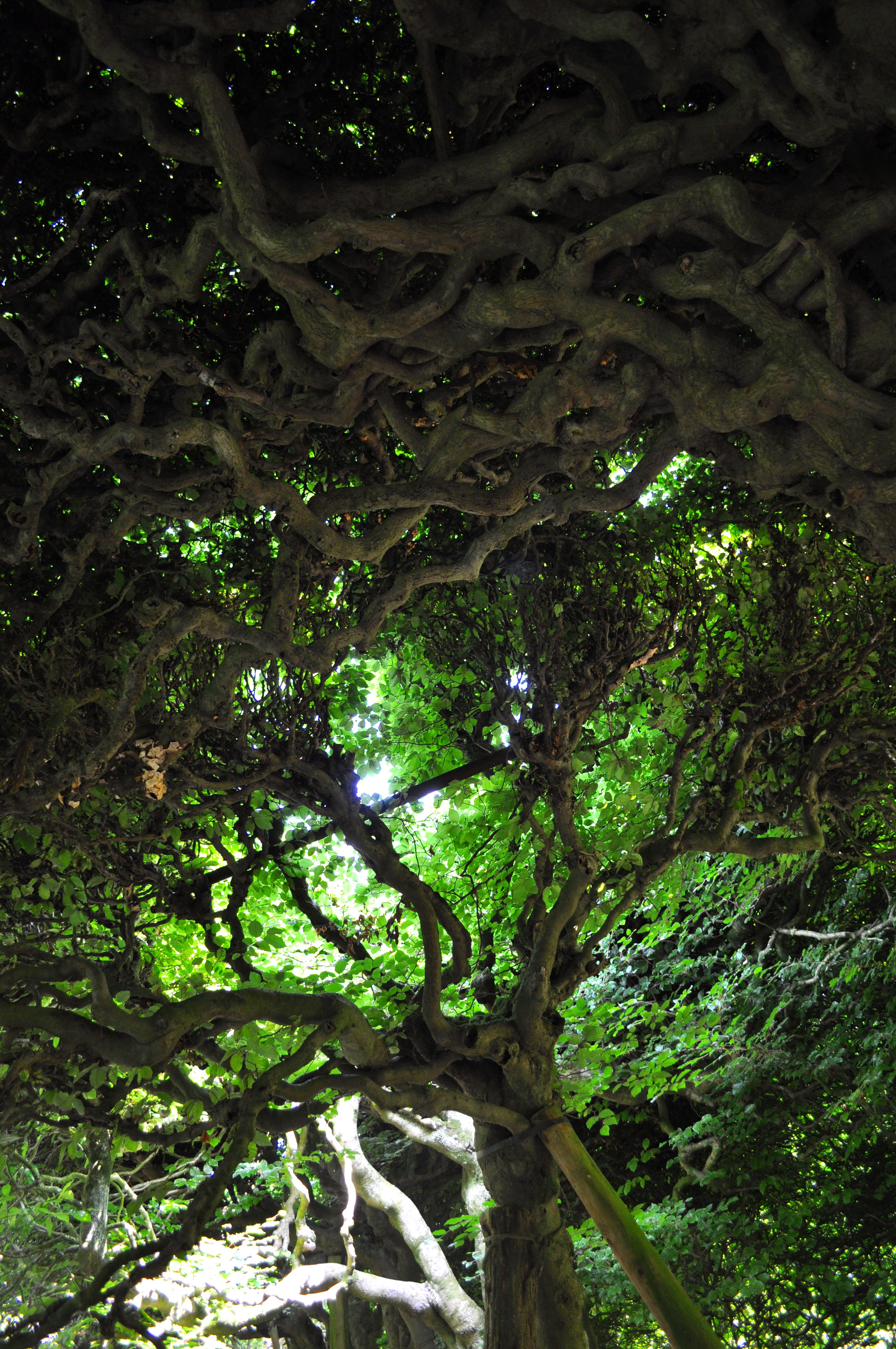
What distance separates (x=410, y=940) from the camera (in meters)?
9.96

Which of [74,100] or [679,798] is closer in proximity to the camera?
[74,100]

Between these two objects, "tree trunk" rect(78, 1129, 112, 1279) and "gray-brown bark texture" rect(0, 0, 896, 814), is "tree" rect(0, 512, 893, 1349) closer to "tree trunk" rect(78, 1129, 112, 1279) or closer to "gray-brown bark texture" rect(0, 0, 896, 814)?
"gray-brown bark texture" rect(0, 0, 896, 814)

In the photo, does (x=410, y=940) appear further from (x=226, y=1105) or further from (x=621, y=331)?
(x=621, y=331)

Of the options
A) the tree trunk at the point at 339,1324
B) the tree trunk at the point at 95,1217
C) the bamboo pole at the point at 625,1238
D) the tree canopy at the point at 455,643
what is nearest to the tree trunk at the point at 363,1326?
the tree canopy at the point at 455,643

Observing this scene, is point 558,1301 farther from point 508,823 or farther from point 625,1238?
point 508,823

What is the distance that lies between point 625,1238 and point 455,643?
3.99 m

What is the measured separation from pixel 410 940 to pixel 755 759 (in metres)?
4.53

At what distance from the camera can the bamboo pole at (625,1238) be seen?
19.5 ft

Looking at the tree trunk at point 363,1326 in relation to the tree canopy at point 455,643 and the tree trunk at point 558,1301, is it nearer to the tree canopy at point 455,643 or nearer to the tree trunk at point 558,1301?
the tree canopy at point 455,643

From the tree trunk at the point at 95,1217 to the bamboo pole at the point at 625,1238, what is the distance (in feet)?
15.0

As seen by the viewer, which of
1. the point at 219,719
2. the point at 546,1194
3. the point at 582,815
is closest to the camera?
the point at 219,719

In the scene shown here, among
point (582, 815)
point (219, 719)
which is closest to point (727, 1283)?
point (582, 815)

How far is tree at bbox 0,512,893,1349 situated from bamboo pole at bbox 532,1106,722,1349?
0.70ft

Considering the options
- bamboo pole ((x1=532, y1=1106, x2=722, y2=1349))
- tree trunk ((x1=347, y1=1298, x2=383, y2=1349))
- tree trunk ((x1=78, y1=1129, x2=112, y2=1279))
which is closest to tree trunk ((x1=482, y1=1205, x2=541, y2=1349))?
bamboo pole ((x1=532, y1=1106, x2=722, y2=1349))
